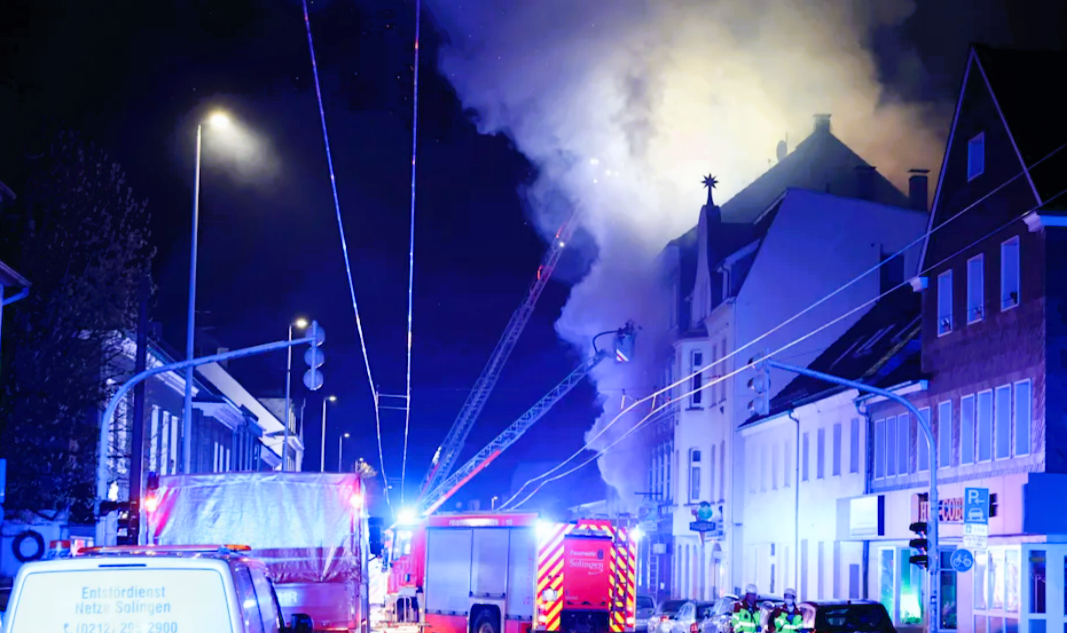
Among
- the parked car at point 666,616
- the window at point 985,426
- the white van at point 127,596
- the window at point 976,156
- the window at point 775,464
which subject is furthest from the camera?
the window at point 775,464

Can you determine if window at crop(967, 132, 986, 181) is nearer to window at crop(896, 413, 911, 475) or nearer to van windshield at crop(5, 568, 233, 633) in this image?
window at crop(896, 413, 911, 475)

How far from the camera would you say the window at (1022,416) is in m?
30.6

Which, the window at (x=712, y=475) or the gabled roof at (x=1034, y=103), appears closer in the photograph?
the gabled roof at (x=1034, y=103)

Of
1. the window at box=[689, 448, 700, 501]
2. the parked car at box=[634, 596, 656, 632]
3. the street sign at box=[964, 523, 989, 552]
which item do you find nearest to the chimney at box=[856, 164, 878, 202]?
the window at box=[689, 448, 700, 501]

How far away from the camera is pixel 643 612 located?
45.8 m

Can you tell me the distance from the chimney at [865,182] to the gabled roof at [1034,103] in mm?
23231

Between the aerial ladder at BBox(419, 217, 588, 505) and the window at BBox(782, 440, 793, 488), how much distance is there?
195 ft

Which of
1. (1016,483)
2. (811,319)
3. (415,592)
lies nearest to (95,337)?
(415,592)

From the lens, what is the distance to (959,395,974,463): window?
33.9m

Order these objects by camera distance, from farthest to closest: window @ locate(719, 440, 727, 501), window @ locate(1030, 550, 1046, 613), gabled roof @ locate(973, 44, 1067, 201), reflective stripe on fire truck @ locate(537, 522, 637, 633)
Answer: window @ locate(719, 440, 727, 501) → gabled roof @ locate(973, 44, 1067, 201) → window @ locate(1030, 550, 1046, 613) → reflective stripe on fire truck @ locate(537, 522, 637, 633)

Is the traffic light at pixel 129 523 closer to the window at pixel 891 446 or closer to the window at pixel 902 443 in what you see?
the window at pixel 902 443

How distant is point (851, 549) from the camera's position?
Result: 41.6 meters

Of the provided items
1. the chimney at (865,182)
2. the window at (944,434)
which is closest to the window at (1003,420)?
the window at (944,434)

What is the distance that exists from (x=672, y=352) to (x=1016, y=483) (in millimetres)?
37222
